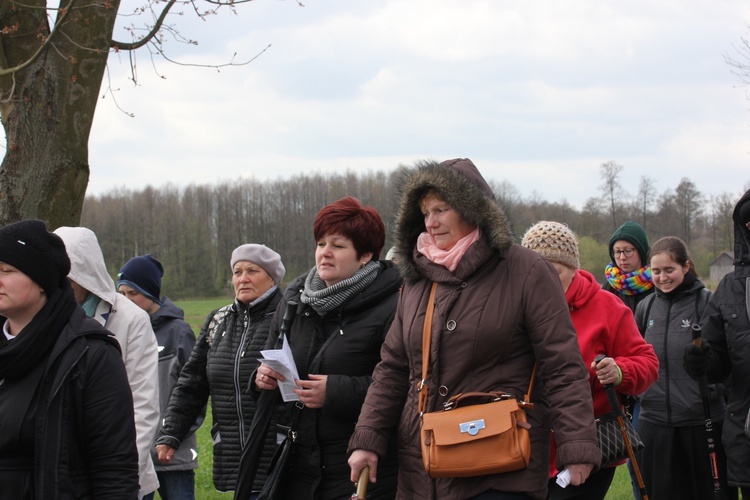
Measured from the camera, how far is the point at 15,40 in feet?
21.8

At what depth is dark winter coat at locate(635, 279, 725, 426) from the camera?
654 cm

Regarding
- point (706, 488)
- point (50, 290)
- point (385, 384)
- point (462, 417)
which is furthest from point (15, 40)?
point (706, 488)

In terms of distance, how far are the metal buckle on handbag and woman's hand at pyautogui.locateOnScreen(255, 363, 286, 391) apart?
4.12 feet

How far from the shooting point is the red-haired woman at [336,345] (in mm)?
4258

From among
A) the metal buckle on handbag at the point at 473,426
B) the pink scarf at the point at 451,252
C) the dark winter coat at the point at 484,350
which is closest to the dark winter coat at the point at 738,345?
the dark winter coat at the point at 484,350

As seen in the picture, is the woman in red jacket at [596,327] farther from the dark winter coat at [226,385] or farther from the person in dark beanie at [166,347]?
the person in dark beanie at [166,347]

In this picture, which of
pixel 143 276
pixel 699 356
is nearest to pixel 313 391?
pixel 143 276

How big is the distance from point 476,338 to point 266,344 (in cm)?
166

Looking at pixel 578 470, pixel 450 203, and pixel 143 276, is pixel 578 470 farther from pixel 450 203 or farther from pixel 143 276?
pixel 143 276

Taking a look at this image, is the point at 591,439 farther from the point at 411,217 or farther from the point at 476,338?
the point at 411,217

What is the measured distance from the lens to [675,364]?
666 centimetres

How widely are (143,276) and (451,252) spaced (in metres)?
3.16

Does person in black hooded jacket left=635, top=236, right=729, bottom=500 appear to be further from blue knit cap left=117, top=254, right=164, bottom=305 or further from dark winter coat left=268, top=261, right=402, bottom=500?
blue knit cap left=117, top=254, right=164, bottom=305

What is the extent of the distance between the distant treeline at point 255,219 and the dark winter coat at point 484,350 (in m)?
55.4
